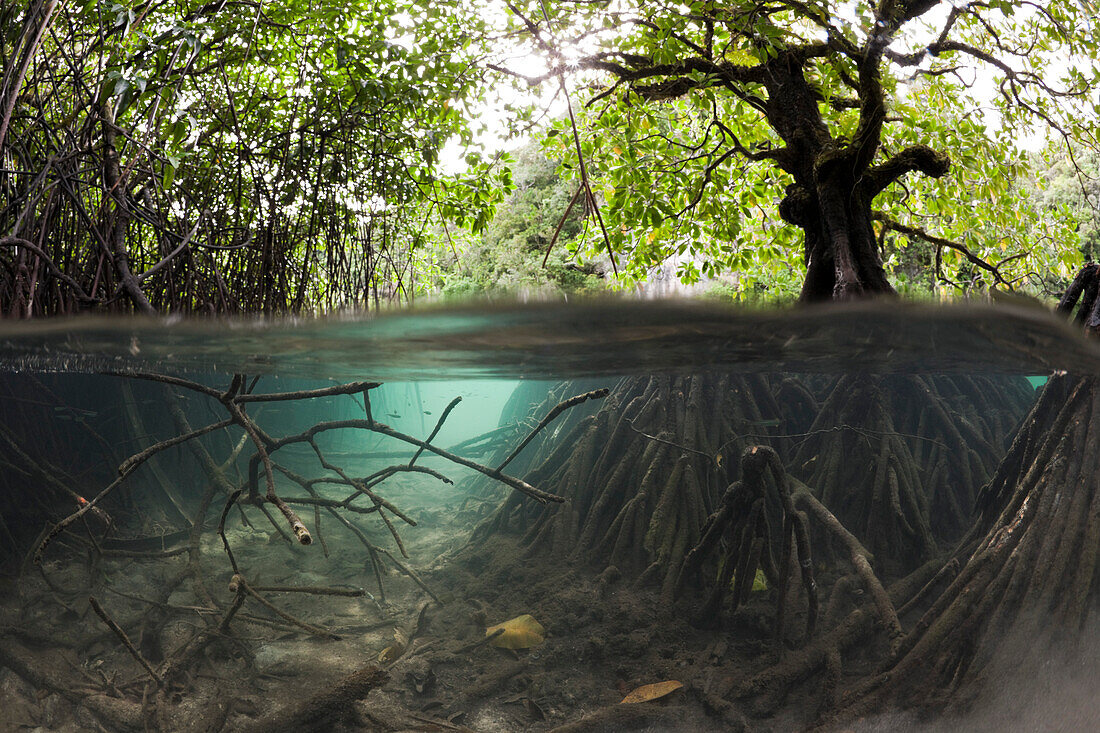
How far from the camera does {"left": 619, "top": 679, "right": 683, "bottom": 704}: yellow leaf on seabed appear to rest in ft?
8.98

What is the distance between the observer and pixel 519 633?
300 cm

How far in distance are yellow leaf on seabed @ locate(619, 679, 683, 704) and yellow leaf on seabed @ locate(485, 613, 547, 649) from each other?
0.45m

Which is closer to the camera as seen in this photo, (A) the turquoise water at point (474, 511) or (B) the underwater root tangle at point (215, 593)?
(B) the underwater root tangle at point (215, 593)

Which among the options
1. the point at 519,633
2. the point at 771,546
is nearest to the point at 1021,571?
the point at 771,546

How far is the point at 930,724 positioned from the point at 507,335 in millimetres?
→ 2491

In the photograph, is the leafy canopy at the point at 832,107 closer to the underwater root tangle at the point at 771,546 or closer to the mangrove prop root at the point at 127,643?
the underwater root tangle at the point at 771,546

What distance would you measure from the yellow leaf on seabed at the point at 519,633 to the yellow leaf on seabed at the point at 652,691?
0.45 meters

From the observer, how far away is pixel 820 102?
6.11m

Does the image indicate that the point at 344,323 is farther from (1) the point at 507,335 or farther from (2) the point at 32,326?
(2) the point at 32,326

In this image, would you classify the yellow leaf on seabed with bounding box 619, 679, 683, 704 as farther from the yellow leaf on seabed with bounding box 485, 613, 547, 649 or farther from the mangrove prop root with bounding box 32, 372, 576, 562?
the mangrove prop root with bounding box 32, 372, 576, 562

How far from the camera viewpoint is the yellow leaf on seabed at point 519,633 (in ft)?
9.74

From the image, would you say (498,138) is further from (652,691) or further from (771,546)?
(652,691)

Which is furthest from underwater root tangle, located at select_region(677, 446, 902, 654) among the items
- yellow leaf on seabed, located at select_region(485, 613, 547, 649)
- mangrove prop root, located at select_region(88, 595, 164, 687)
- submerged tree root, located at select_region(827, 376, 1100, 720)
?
mangrove prop root, located at select_region(88, 595, 164, 687)

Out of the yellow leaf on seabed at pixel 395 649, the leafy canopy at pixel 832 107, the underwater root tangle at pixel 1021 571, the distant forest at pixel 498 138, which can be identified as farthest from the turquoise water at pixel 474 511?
the leafy canopy at pixel 832 107
